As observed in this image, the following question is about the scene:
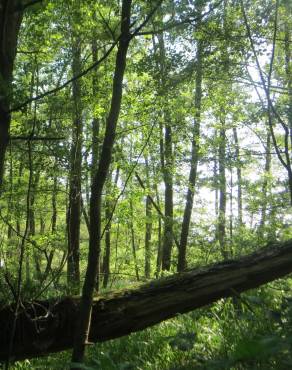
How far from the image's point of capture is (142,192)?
38.8 feet

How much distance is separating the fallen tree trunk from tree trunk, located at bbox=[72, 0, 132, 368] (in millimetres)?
414

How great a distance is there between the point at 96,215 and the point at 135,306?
120 cm

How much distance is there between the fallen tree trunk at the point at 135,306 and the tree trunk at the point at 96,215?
16.3 inches

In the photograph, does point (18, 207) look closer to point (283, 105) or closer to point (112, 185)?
point (112, 185)

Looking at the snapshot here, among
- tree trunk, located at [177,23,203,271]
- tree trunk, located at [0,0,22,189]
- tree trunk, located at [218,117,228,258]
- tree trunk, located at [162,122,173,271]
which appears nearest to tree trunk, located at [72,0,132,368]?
tree trunk, located at [0,0,22,189]

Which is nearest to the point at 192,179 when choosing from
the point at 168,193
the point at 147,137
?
the point at 168,193

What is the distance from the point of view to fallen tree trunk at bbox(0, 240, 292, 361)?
420 cm

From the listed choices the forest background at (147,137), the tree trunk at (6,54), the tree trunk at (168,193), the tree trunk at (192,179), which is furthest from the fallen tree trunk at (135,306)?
the tree trunk at (168,193)

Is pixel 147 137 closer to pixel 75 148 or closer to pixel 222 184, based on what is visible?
pixel 75 148

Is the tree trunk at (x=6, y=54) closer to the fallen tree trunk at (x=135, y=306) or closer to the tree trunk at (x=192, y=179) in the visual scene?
the fallen tree trunk at (x=135, y=306)

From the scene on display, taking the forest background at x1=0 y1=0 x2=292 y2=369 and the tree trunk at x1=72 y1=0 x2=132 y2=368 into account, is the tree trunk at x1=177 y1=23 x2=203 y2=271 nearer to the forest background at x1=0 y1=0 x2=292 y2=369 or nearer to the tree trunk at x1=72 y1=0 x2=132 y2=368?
the forest background at x1=0 y1=0 x2=292 y2=369

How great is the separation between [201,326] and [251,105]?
5.87 meters

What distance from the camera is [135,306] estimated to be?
4.48 metres

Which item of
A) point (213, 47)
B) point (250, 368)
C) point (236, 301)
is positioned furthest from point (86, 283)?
point (213, 47)
